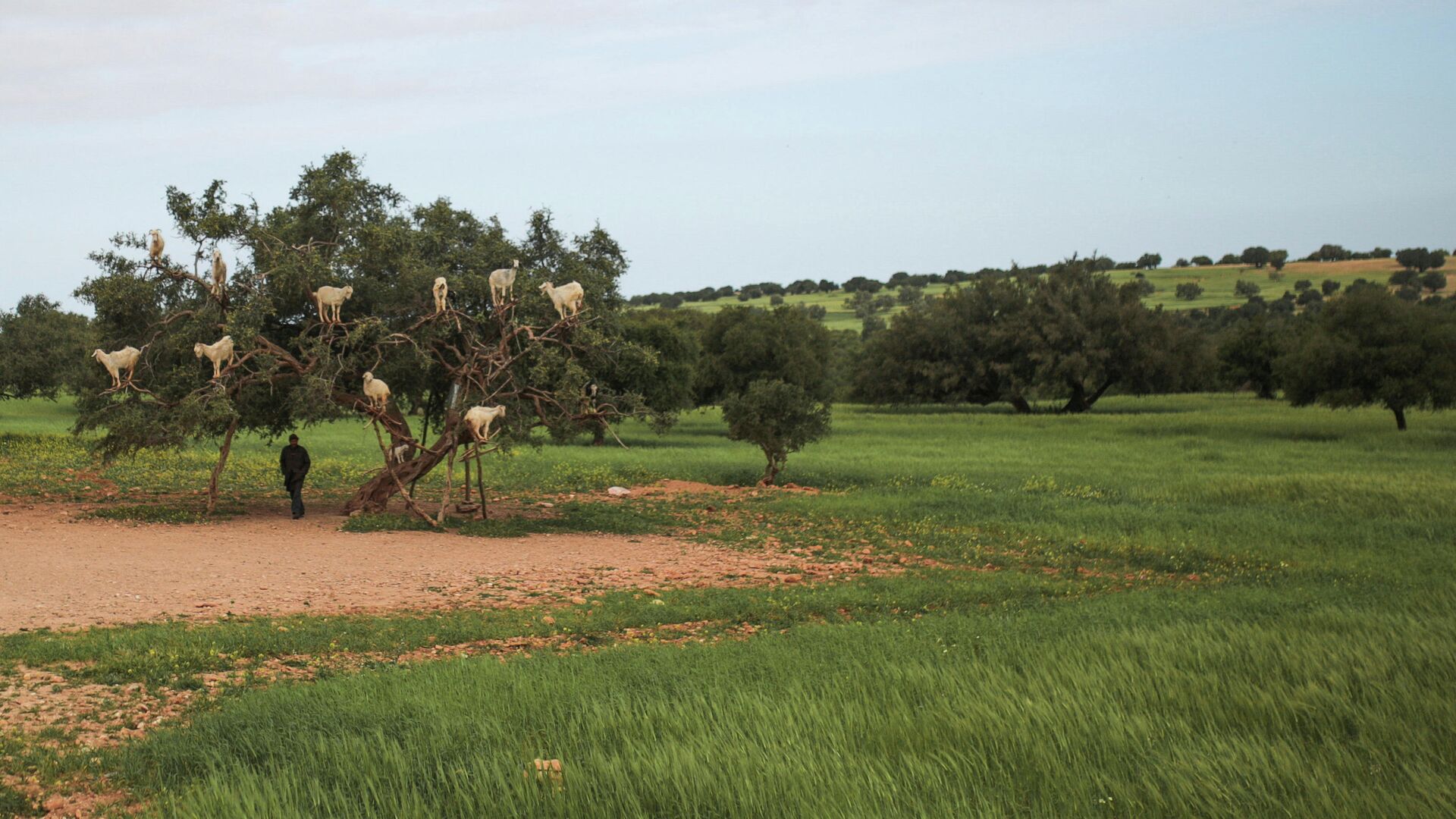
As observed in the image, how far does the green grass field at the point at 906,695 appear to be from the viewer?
5438 millimetres

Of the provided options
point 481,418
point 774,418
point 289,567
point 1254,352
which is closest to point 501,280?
point 481,418

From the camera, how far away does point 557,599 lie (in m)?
13.7

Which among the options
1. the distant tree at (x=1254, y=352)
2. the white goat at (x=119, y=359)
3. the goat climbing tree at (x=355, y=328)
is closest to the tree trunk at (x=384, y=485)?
the goat climbing tree at (x=355, y=328)

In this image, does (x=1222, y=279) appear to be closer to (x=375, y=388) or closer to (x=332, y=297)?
(x=375, y=388)

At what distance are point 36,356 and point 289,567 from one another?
98.7ft

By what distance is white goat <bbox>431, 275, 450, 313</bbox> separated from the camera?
1884 centimetres

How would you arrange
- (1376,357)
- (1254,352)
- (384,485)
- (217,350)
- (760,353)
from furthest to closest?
1. (1254,352)
2. (760,353)
3. (1376,357)
4. (384,485)
5. (217,350)

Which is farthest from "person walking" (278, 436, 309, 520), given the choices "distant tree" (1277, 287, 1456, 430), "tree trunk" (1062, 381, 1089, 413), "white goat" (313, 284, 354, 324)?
"tree trunk" (1062, 381, 1089, 413)

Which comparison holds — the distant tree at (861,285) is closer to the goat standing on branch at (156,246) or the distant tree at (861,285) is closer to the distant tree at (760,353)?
the distant tree at (760,353)

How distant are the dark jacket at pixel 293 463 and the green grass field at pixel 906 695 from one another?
29.1 ft

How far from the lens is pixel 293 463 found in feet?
70.8

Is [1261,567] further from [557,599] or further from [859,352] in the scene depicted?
[859,352]

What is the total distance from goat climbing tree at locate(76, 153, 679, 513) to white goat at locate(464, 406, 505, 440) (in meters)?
0.48

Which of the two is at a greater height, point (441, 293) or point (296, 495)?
point (441, 293)
